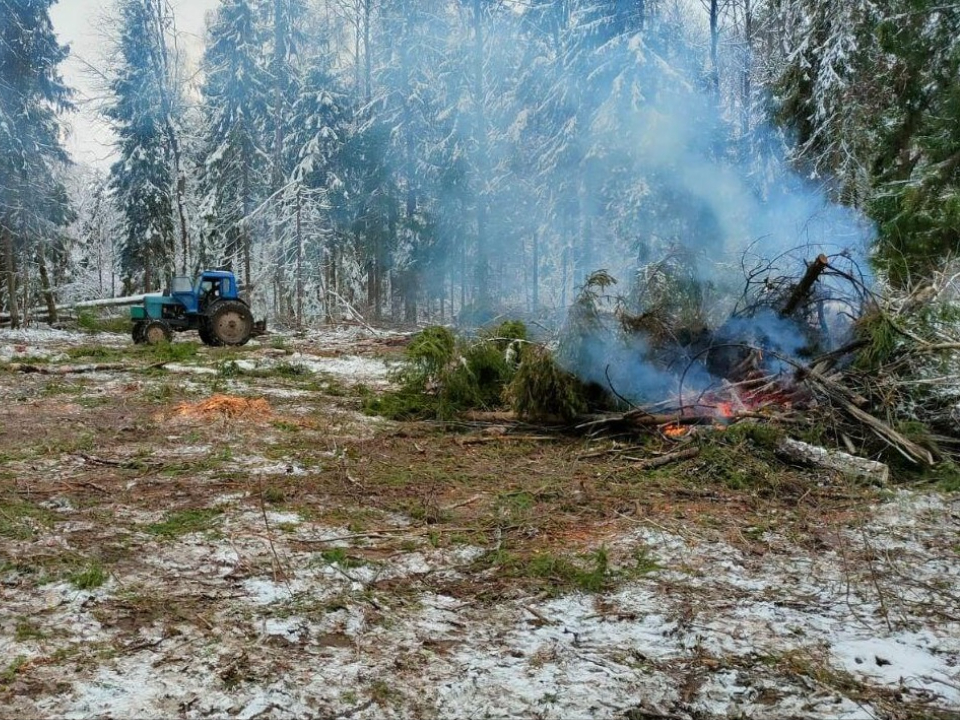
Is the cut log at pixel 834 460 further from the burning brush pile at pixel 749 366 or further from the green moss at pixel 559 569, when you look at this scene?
the green moss at pixel 559 569

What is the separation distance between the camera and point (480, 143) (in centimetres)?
2477

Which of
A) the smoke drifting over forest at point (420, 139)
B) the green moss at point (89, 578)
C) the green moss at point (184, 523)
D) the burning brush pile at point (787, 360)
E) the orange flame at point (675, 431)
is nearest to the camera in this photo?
the green moss at point (89, 578)

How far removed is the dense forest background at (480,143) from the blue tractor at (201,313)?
204 inches

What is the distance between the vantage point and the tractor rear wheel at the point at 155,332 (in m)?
18.0

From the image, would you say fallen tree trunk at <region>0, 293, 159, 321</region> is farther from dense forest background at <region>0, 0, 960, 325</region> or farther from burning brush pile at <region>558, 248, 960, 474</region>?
burning brush pile at <region>558, 248, 960, 474</region>

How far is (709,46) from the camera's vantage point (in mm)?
17750

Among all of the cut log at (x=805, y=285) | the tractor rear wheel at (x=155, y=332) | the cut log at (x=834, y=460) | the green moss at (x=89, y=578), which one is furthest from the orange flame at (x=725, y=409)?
the tractor rear wheel at (x=155, y=332)

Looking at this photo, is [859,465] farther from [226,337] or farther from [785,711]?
[226,337]

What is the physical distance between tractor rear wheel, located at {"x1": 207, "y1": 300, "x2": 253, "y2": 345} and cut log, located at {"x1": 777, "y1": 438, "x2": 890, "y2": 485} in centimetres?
1514

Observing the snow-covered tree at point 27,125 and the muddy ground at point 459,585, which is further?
the snow-covered tree at point 27,125

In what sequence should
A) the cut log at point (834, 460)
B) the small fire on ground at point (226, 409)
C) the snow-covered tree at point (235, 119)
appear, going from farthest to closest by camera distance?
the snow-covered tree at point (235, 119) < the small fire on ground at point (226, 409) < the cut log at point (834, 460)

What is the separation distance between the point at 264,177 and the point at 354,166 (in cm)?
383

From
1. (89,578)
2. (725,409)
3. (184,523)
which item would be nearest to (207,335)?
(184,523)

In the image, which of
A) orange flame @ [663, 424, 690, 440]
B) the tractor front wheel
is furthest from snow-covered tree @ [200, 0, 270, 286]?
orange flame @ [663, 424, 690, 440]
